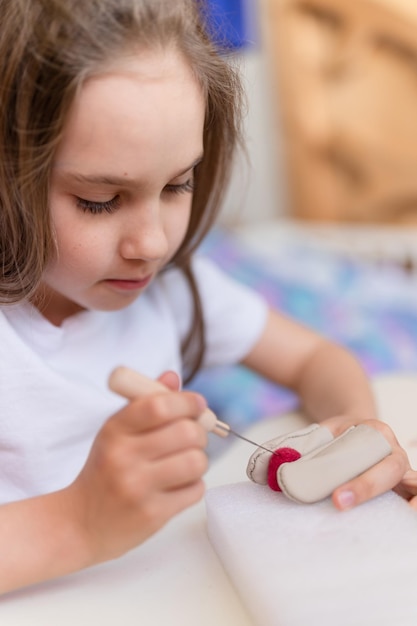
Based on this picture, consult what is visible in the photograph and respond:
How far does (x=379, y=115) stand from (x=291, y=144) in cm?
24

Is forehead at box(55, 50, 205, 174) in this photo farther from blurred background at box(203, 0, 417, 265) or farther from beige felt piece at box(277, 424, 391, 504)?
blurred background at box(203, 0, 417, 265)

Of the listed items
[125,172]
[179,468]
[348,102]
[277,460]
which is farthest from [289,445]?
[348,102]

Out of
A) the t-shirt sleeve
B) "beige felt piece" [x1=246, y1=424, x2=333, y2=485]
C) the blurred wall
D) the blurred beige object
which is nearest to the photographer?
"beige felt piece" [x1=246, y1=424, x2=333, y2=485]

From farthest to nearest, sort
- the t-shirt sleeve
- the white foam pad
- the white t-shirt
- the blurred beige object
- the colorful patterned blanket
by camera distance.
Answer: the blurred beige object < the colorful patterned blanket < the t-shirt sleeve < the white t-shirt < the white foam pad

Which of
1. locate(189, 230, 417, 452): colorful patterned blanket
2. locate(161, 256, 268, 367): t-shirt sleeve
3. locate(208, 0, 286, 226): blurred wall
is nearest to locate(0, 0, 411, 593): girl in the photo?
locate(161, 256, 268, 367): t-shirt sleeve

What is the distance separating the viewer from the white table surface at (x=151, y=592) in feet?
1.71

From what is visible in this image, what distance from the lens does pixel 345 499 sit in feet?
1.76

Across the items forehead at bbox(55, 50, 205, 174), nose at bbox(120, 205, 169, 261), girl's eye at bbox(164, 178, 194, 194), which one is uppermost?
→ forehead at bbox(55, 50, 205, 174)

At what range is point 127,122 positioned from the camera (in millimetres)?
558

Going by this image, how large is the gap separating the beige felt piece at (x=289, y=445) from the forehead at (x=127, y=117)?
216 mm

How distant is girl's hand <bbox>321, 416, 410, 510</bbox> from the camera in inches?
21.3

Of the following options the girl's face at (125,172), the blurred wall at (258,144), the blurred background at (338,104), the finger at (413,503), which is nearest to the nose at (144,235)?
the girl's face at (125,172)

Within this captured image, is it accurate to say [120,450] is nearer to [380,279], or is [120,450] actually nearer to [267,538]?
[267,538]

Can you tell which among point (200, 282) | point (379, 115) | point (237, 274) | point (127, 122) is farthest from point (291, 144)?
point (127, 122)
